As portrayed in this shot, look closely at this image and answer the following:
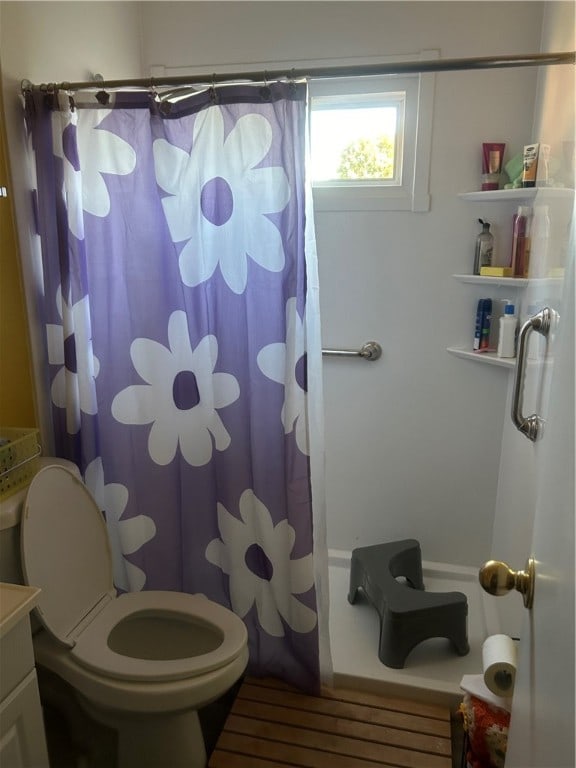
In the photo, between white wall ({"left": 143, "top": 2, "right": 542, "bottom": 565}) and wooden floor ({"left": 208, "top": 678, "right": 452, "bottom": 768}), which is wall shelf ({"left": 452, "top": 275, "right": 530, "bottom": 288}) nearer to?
white wall ({"left": 143, "top": 2, "right": 542, "bottom": 565})

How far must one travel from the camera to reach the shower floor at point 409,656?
5.96 feet

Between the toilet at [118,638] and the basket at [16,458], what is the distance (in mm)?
39

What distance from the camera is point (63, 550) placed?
5.01 ft

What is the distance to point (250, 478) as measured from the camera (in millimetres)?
1732

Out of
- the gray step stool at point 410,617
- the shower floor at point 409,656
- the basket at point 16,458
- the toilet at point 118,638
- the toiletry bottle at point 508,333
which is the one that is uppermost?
the toiletry bottle at point 508,333

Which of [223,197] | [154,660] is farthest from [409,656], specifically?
[223,197]

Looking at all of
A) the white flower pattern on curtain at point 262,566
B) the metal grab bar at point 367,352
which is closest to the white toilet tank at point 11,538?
the white flower pattern on curtain at point 262,566

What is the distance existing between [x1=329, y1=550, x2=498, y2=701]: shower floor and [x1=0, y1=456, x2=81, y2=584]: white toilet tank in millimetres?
1117

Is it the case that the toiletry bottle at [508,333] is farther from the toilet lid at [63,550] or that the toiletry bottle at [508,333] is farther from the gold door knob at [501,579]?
the toilet lid at [63,550]

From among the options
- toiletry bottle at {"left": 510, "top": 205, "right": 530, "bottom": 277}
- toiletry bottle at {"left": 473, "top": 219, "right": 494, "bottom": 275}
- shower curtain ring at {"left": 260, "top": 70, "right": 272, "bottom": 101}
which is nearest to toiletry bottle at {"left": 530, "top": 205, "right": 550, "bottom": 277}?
toiletry bottle at {"left": 510, "top": 205, "right": 530, "bottom": 277}

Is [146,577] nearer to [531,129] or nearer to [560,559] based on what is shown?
[560,559]

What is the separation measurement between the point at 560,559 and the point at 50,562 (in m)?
1.29

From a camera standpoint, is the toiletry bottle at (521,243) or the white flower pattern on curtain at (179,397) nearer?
the white flower pattern on curtain at (179,397)

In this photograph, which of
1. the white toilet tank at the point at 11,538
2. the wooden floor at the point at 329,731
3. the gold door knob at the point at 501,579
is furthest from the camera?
the wooden floor at the point at 329,731
